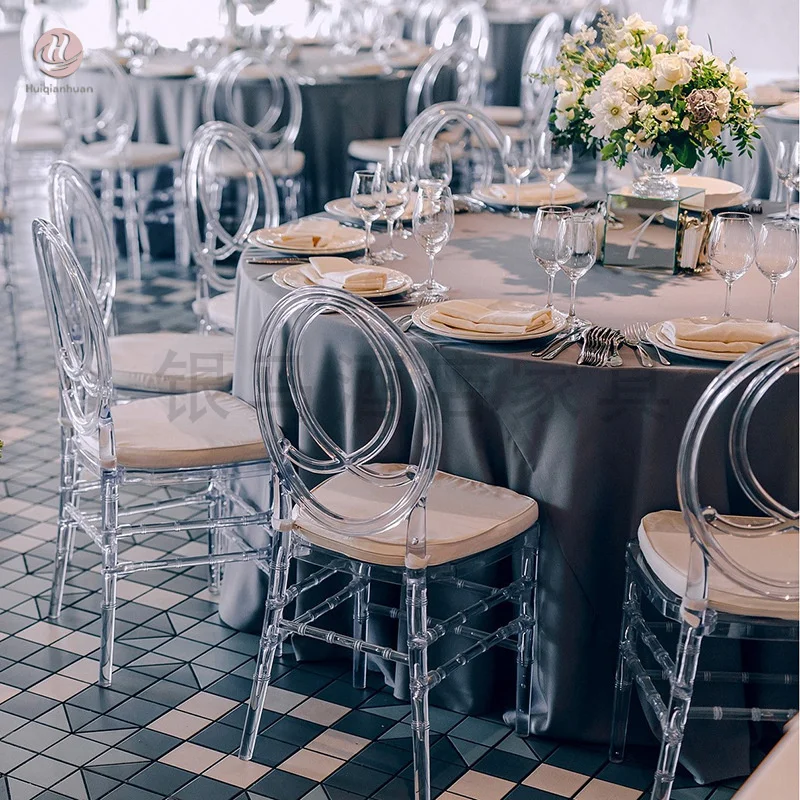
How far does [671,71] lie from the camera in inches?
99.4

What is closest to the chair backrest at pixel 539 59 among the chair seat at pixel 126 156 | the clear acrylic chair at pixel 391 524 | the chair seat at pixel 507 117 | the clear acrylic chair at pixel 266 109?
the chair seat at pixel 507 117

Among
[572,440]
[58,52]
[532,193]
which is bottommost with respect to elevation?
[572,440]

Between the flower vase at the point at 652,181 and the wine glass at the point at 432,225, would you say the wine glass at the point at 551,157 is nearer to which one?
the flower vase at the point at 652,181

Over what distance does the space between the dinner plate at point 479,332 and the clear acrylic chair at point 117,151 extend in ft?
11.2

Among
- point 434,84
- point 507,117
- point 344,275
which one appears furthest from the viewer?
point 507,117

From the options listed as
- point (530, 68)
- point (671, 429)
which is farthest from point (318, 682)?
point (530, 68)

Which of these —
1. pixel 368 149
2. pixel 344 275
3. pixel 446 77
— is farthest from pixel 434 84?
pixel 344 275

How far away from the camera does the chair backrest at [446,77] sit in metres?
5.61

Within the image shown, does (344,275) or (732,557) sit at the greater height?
(344,275)

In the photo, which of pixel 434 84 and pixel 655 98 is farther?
pixel 434 84

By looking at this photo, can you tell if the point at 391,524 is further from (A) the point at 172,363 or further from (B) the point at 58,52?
(B) the point at 58,52

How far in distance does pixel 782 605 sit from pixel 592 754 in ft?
1.98

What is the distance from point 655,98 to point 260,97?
3217 millimetres

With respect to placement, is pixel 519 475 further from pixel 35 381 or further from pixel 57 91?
pixel 57 91
